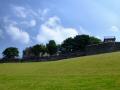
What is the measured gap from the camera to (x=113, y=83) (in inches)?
1019

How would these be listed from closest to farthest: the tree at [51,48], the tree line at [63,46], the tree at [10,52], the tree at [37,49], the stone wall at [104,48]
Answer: the stone wall at [104,48]
the tree line at [63,46]
the tree at [51,48]
the tree at [37,49]
the tree at [10,52]

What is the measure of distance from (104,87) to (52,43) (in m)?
142

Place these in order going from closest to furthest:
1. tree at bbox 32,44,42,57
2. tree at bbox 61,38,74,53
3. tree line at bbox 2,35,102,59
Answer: tree line at bbox 2,35,102,59 < tree at bbox 61,38,74,53 < tree at bbox 32,44,42,57

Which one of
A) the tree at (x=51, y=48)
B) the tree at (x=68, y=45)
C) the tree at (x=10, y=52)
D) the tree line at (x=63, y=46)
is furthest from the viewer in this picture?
the tree at (x=10, y=52)

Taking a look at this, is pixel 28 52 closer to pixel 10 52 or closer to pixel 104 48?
pixel 10 52

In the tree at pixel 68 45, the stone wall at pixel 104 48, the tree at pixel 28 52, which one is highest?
the tree at pixel 68 45

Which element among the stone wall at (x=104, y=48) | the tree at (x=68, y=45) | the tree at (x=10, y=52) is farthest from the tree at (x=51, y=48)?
the stone wall at (x=104, y=48)

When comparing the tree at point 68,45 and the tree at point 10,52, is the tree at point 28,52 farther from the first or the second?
the tree at point 68,45

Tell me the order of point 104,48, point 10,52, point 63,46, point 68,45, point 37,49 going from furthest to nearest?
point 10,52, point 63,46, point 37,49, point 68,45, point 104,48

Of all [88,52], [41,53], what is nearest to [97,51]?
[88,52]

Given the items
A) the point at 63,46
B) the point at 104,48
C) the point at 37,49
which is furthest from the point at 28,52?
the point at 104,48

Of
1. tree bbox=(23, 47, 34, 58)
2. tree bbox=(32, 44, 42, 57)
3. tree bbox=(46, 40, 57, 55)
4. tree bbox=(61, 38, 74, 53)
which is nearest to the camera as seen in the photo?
tree bbox=(61, 38, 74, 53)

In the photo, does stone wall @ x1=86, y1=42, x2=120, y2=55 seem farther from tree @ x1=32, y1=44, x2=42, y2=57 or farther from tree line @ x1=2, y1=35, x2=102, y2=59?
tree @ x1=32, y1=44, x2=42, y2=57

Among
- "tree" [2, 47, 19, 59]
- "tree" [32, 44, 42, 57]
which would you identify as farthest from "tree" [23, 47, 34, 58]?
"tree" [2, 47, 19, 59]
